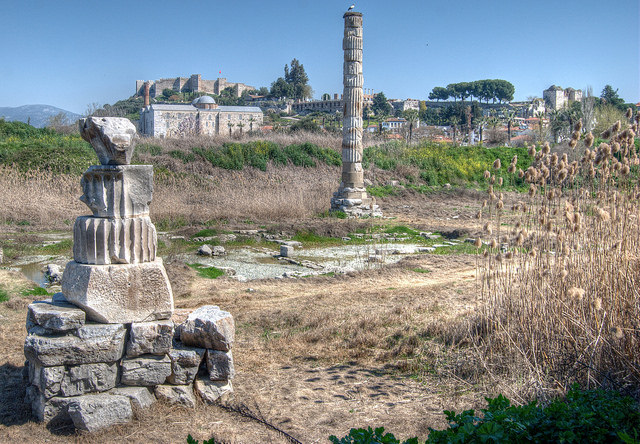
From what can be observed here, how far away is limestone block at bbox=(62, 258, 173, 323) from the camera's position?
444 centimetres

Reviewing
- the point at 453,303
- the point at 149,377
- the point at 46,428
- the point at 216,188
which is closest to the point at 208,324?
the point at 149,377

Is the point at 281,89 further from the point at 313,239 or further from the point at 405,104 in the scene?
the point at 313,239

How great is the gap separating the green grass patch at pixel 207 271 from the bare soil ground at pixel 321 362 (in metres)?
0.37

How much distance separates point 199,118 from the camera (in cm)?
5831

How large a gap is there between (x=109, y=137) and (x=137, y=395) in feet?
6.86

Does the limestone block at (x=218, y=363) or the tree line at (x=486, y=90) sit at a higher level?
the tree line at (x=486, y=90)

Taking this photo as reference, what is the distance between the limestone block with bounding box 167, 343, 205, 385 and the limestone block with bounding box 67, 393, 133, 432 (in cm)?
43

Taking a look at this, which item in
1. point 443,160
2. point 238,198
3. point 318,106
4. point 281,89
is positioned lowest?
point 238,198

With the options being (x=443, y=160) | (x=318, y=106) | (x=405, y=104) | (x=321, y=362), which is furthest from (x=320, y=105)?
(x=321, y=362)

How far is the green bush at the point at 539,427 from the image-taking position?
2.88 metres

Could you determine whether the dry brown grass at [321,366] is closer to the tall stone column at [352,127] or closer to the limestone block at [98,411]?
the limestone block at [98,411]

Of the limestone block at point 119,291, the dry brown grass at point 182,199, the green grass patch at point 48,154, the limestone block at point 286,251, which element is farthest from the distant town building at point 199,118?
Answer: the limestone block at point 119,291

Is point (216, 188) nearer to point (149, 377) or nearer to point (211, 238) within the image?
point (211, 238)

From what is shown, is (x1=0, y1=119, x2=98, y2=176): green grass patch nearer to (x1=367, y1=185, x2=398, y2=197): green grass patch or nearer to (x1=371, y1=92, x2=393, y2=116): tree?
(x1=367, y1=185, x2=398, y2=197): green grass patch
